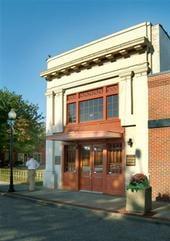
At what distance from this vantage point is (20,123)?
4859 centimetres

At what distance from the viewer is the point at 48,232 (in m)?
9.30

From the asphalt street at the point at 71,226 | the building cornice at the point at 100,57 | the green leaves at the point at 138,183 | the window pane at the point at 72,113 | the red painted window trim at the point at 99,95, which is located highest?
the building cornice at the point at 100,57

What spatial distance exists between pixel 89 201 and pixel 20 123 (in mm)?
34979

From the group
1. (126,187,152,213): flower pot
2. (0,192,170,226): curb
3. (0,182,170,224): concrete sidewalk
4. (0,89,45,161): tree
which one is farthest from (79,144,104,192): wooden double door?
(0,89,45,161): tree

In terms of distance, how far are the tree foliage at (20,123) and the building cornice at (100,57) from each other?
85.4ft

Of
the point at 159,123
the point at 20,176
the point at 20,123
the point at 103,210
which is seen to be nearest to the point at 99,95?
the point at 159,123

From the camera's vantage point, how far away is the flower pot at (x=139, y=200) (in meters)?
12.0

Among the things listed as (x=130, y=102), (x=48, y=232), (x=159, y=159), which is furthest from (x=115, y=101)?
(x=48, y=232)

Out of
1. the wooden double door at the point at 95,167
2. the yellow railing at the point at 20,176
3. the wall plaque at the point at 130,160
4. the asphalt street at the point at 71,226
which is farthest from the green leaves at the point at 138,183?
the yellow railing at the point at 20,176

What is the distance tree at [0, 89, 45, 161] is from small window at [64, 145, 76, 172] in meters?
26.5

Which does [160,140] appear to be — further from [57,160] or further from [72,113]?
[57,160]

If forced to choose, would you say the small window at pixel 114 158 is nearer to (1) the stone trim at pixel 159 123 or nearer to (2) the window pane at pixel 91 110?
(2) the window pane at pixel 91 110

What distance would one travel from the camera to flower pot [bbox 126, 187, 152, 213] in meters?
12.0

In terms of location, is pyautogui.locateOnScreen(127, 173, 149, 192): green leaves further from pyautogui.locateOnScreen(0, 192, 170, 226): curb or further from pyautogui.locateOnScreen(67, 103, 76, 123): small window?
pyautogui.locateOnScreen(67, 103, 76, 123): small window
